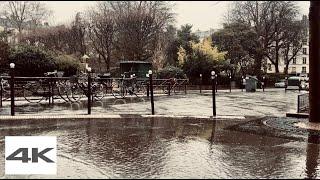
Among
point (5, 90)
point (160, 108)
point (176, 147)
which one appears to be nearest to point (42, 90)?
point (5, 90)

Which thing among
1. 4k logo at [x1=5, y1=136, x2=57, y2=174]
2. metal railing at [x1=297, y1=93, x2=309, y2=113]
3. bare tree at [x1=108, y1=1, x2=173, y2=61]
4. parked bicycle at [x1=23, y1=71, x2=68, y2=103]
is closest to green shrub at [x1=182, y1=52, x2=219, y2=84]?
bare tree at [x1=108, y1=1, x2=173, y2=61]

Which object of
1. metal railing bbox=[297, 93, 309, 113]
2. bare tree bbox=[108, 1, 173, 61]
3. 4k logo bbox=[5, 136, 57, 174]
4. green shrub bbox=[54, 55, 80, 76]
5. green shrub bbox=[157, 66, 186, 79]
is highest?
bare tree bbox=[108, 1, 173, 61]

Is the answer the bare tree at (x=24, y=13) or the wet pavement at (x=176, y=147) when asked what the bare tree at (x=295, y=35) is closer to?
Answer: the bare tree at (x=24, y=13)

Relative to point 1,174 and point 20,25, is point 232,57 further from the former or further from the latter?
point 1,174

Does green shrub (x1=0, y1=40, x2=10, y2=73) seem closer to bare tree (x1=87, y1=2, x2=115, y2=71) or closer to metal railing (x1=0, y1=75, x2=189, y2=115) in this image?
A: metal railing (x1=0, y1=75, x2=189, y2=115)

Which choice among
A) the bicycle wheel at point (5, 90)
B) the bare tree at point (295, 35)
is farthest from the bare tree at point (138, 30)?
the bicycle wheel at point (5, 90)

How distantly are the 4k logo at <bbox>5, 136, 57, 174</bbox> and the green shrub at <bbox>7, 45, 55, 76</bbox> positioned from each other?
17.0 metres

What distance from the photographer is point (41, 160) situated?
5.25 metres

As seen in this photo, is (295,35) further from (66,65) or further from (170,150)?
(170,150)

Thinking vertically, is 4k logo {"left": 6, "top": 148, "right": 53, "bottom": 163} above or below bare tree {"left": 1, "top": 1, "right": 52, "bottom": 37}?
below

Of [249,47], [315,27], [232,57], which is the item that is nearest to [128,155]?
[315,27]

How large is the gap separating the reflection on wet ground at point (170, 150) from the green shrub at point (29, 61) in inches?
543

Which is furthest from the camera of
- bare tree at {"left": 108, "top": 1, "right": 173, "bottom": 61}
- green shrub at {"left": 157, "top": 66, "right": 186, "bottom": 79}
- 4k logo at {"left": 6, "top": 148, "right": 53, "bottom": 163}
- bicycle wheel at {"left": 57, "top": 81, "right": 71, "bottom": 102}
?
bare tree at {"left": 108, "top": 1, "right": 173, "bottom": 61}

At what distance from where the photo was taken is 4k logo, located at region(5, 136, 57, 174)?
4902mm
